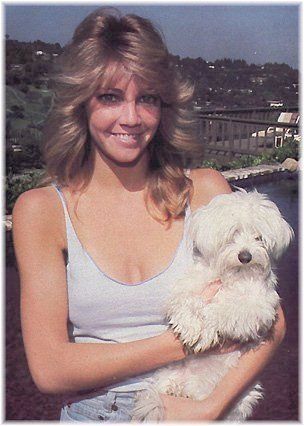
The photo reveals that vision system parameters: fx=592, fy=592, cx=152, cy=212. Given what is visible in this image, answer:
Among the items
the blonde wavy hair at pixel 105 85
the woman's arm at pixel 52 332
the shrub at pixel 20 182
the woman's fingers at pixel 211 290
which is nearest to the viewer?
the woman's arm at pixel 52 332

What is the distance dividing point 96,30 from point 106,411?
1.02m

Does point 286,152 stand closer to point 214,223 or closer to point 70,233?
point 214,223

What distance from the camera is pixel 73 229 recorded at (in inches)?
62.1

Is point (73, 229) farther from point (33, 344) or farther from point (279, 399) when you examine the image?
point (279, 399)

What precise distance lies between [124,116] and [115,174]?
0.24 meters

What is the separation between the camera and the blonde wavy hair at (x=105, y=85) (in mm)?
1587

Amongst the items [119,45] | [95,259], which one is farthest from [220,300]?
[119,45]

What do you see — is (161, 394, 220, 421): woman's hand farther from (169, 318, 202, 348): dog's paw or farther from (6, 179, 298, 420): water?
(6, 179, 298, 420): water

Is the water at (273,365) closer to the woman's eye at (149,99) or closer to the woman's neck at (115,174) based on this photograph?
the woman's neck at (115,174)

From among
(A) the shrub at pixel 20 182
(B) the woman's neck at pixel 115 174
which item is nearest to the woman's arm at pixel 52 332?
(B) the woman's neck at pixel 115 174

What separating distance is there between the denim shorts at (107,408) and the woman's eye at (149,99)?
2.58ft

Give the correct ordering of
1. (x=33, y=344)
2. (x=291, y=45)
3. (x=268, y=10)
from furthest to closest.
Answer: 1. (x=291, y=45)
2. (x=268, y=10)
3. (x=33, y=344)

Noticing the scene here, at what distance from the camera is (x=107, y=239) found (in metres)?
1.65

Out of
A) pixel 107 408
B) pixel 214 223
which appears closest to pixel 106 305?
pixel 107 408
